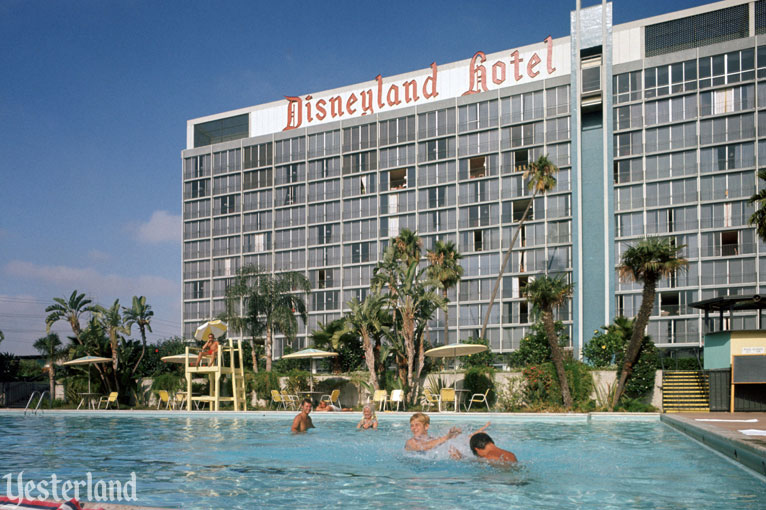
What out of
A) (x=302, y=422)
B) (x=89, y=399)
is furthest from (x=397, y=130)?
(x=302, y=422)

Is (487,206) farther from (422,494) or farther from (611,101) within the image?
(422,494)

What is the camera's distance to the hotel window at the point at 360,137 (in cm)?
6656

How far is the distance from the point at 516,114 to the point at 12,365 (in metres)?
43.3

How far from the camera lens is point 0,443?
1584 centimetres

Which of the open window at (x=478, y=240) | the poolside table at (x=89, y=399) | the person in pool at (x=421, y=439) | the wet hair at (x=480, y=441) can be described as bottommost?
the poolside table at (x=89, y=399)

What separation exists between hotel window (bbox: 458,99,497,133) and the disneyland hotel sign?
6.23 ft

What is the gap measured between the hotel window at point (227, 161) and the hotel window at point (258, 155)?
35.4 inches

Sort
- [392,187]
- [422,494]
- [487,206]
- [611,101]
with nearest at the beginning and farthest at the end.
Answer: [422,494] < [611,101] < [487,206] < [392,187]

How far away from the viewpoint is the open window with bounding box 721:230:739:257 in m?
51.2

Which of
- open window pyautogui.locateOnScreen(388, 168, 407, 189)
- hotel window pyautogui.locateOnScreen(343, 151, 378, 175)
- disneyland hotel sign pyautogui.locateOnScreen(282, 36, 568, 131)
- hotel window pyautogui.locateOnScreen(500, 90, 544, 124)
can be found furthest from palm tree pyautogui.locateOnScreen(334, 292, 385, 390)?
disneyland hotel sign pyautogui.locateOnScreen(282, 36, 568, 131)

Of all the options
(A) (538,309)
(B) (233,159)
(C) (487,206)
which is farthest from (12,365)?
(A) (538,309)

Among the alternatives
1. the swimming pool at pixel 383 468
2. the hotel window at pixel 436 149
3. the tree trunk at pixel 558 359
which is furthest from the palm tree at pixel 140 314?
the hotel window at pixel 436 149

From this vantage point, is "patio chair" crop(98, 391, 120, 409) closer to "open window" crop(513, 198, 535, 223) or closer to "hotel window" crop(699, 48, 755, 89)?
"open window" crop(513, 198, 535, 223)

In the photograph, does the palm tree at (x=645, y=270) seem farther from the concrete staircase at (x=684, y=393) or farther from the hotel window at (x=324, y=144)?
the hotel window at (x=324, y=144)
